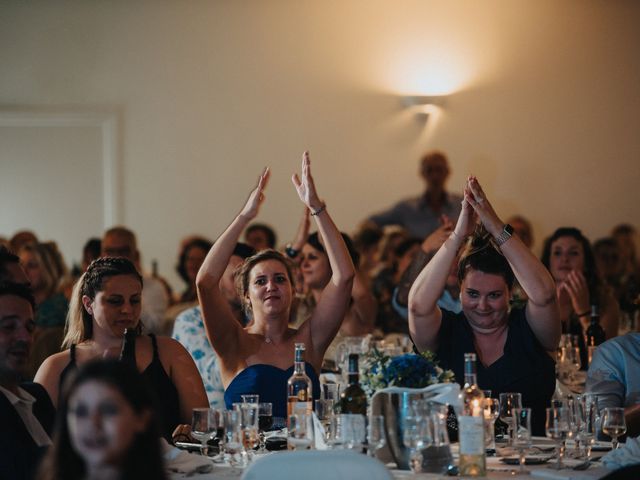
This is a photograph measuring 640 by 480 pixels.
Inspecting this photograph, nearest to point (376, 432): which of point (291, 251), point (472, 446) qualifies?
point (472, 446)

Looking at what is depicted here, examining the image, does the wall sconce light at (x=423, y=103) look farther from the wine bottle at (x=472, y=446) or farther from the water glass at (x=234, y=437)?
the wine bottle at (x=472, y=446)

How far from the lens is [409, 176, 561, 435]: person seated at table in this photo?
454 cm

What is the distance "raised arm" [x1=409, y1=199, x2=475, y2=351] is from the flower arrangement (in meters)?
0.96

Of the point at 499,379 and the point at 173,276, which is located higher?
the point at 173,276

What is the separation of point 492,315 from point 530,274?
244 millimetres

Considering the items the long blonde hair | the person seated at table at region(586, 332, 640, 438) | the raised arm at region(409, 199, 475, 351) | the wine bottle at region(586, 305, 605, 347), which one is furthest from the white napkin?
the wine bottle at region(586, 305, 605, 347)

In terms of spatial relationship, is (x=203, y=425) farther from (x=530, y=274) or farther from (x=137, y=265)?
(x=137, y=265)

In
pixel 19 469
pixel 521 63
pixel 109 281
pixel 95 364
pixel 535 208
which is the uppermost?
pixel 521 63

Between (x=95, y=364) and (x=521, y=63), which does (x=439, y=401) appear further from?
(x=521, y=63)

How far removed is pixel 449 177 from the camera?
34.6 feet

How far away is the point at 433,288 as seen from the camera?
4.58 metres

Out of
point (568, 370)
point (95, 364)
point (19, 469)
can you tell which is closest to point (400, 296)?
point (568, 370)

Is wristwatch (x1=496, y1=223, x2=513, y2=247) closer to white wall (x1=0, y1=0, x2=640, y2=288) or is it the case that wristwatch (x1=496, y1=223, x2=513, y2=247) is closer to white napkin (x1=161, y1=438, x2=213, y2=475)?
white napkin (x1=161, y1=438, x2=213, y2=475)

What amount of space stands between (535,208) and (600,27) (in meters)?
1.85
